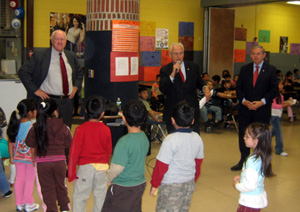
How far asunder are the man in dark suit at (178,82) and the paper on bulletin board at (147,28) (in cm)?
686

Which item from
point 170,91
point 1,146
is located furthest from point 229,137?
point 1,146

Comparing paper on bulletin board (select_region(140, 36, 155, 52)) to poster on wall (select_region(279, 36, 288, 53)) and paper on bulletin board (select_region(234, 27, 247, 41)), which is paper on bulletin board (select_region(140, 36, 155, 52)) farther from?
poster on wall (select_region(279, 36, 288, 53))

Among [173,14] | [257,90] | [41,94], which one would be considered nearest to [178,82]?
[257,90]

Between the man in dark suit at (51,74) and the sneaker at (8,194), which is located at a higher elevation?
the man in dark suit at (51,74)

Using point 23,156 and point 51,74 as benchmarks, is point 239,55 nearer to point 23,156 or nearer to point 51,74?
point 51,74

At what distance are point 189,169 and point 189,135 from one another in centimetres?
27

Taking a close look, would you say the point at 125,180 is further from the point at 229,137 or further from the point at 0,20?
the point at 0,20

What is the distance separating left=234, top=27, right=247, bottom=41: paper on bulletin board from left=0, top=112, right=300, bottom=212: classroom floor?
6.04 meters

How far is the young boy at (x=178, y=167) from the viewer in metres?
3.14

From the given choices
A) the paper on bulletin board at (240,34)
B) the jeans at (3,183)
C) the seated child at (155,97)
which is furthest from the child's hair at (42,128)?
the paper on bulletin board at (240,34)

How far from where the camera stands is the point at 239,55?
549 inches

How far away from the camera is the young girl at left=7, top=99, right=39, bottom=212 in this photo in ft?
13.7

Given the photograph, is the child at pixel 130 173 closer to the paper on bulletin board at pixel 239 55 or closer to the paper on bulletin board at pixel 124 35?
the paper on bulletin board at pixel 124 35

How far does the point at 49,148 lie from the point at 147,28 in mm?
8687
